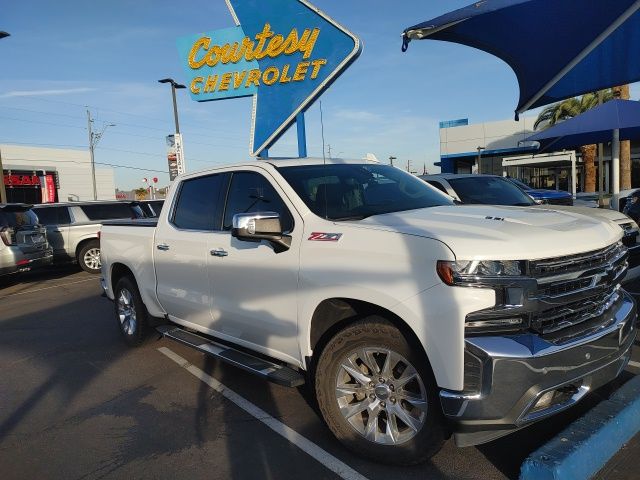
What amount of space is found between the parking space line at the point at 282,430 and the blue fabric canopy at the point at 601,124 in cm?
839

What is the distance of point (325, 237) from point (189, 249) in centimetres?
179

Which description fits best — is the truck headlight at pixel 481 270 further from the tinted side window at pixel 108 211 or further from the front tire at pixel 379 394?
the tinted side window at pixel 108 211

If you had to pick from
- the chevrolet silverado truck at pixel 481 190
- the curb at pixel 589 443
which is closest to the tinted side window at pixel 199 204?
the curb at pixel 589 443

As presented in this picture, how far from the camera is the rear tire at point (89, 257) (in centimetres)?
1390

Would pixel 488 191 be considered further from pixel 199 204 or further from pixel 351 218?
pixel 351 218

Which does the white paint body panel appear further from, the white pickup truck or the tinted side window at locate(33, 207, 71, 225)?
the tinted side window at locate(33, 207, 71, 225)

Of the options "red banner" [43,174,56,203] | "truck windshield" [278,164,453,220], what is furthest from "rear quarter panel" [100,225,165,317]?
"red banner" [43,174,56,203]

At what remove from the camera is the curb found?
8.76 feet

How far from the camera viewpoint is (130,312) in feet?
20.6

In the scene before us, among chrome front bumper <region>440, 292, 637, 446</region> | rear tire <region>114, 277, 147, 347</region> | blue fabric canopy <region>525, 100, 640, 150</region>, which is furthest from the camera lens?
blue fabric canopy <region>525, 100, 640, 150</region>

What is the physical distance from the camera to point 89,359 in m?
5.95

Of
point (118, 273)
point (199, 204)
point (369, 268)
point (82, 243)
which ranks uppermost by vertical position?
point (199, 204)

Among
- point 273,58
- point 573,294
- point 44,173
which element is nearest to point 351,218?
point 573,294

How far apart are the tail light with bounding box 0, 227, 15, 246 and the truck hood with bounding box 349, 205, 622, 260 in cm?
1011
